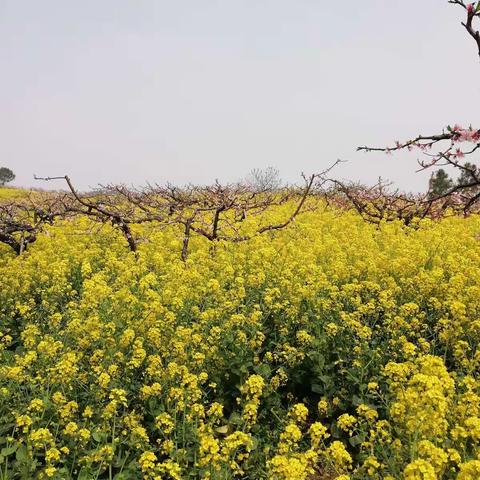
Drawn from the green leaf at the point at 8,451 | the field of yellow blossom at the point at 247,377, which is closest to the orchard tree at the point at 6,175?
the field of yellow blossom at the point at 247,377

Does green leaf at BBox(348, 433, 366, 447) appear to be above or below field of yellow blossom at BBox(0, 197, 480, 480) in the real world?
below

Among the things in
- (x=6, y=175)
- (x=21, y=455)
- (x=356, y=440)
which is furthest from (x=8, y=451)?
(x=6, y=175)

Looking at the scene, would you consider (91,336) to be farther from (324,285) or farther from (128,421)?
(324,285)

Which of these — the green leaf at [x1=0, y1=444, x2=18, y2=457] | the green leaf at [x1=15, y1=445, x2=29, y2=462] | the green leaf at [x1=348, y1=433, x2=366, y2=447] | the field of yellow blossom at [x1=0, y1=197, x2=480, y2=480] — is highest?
the field of yellow blossom at [x1=0, y1=197, x2=480, y2=480]

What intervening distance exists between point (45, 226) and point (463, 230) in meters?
10.5

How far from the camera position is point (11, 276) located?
8.96 meters

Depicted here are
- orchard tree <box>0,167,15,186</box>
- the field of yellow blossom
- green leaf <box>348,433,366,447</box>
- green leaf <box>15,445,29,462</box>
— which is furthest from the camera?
orchard tree <box>0,167,15,186</box>

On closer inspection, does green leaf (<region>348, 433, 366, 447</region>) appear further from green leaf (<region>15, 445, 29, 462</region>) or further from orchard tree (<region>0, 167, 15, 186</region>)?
orchard tree (<region>0, 167, 15, 186</region>)

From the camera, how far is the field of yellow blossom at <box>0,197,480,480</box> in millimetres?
3836

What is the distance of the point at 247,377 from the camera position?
17.7 feet

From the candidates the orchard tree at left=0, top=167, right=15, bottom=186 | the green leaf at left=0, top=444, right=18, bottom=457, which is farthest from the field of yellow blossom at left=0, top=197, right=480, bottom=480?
the orchard tree at left=0, top=167, right=15, bottom=186

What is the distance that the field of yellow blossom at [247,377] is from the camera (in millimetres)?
3836

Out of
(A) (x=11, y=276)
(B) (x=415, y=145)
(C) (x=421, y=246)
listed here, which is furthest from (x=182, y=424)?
(C) (x=421, y=246)

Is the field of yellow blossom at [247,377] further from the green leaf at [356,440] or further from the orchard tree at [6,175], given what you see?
the orchard tree at [6,175]
